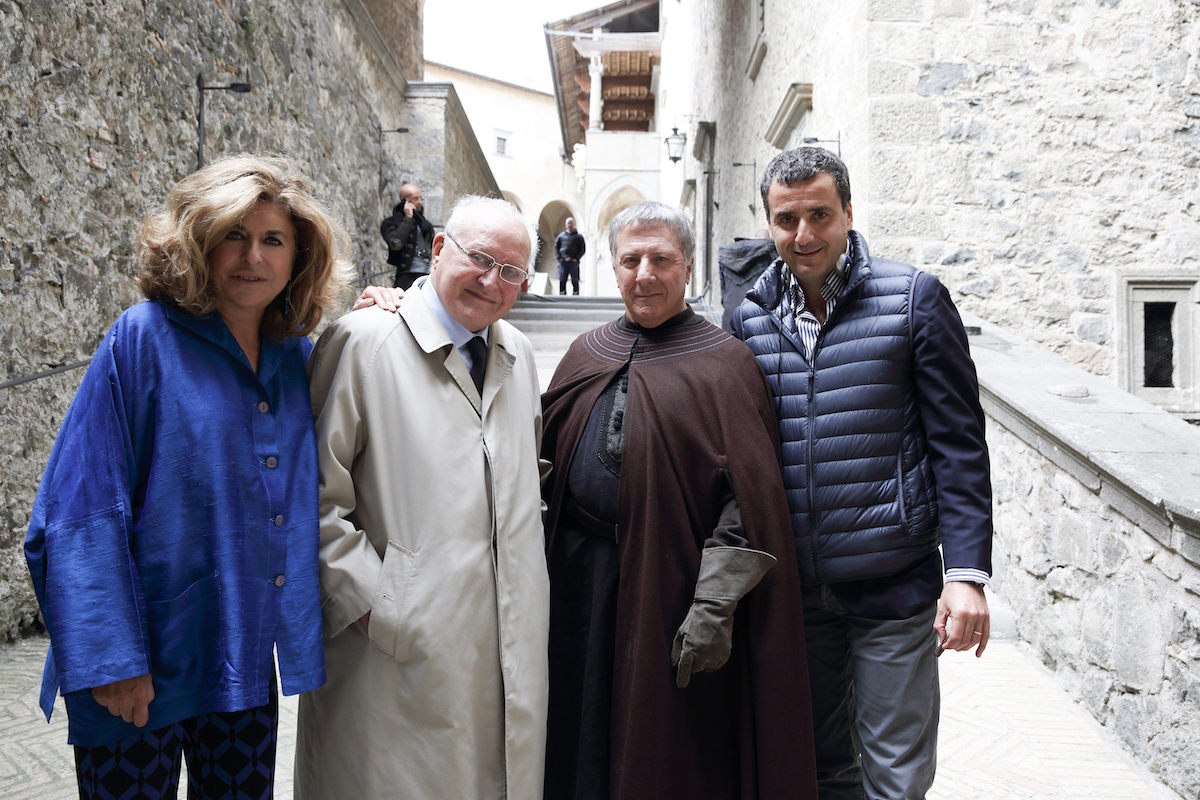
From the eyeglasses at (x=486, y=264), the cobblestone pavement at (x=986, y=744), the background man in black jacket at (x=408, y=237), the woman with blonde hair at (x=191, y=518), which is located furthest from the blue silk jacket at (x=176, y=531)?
the background man in black jacket at (x=408, y=237)

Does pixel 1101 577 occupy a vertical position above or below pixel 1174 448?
below

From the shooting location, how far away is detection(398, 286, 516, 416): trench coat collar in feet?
5.75

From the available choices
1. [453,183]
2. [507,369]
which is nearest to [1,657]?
[507,369]

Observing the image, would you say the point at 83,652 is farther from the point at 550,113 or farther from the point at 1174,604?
the point at 550,113

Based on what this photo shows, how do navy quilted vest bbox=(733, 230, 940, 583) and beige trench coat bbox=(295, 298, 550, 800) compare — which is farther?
navy quilted vest bbox=(733, 230, 940, 583)

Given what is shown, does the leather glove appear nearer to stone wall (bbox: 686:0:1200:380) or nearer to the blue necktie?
the blue necktie

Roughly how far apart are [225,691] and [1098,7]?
6480mm

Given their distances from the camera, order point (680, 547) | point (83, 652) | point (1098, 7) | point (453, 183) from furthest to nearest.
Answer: point (453, 183) < point (1098, 7) < point (680, 547) < point (83, 652)

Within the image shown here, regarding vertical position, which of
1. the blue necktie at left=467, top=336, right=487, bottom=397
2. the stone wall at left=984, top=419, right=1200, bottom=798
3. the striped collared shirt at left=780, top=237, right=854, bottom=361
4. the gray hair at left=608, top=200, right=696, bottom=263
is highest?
the gray hair at left=608, top=200, right=696, bottom=263

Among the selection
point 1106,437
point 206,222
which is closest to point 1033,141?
point 1106,437

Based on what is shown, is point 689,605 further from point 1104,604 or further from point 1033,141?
point 1033,141

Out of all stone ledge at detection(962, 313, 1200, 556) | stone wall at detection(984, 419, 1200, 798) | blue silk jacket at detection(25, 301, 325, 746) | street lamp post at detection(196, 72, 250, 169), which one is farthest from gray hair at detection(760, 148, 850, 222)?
street lamp post at detection(196, 72, 250, 169)

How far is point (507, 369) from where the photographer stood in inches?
73.4

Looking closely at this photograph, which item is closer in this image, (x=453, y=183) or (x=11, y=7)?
(x=11, y=7)
